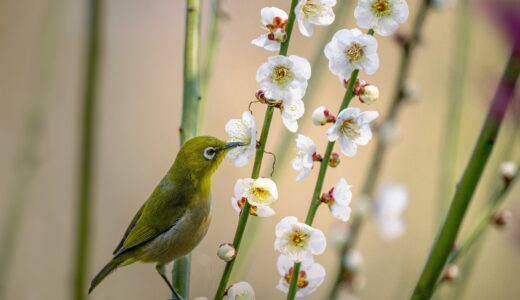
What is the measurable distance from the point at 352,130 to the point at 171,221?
371 millimetres

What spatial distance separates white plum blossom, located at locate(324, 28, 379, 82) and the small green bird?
287mm

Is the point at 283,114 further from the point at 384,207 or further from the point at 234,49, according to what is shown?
the point at 234,49

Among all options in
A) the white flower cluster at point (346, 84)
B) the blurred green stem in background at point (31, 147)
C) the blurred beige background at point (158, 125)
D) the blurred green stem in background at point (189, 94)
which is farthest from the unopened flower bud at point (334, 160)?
the blurred beige background at point (158, 125)

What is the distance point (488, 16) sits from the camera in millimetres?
695

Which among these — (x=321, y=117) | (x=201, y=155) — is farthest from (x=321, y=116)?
(x=201, y=155)

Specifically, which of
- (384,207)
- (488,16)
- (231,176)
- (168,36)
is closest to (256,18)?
(168,36)

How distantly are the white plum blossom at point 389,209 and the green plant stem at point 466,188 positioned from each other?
1.57ft

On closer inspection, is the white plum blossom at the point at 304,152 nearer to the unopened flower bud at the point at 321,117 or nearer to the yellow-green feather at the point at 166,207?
the unopened flower bud at the point at 321,117

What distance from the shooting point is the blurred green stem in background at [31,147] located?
0.95 meters

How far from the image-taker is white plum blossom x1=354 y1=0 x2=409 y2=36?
0.56m

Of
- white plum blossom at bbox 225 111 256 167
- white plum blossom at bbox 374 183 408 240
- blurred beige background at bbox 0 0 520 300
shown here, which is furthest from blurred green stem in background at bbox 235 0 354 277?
blurred beige background at bbox 0 0 520 300

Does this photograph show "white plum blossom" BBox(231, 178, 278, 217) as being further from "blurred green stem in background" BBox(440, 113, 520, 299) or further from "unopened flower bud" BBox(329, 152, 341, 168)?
"blurred green stem in background" BBox(440, 113, 520, 299)

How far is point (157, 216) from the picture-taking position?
2.91 ft

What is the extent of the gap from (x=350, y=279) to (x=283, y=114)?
1.41ft
